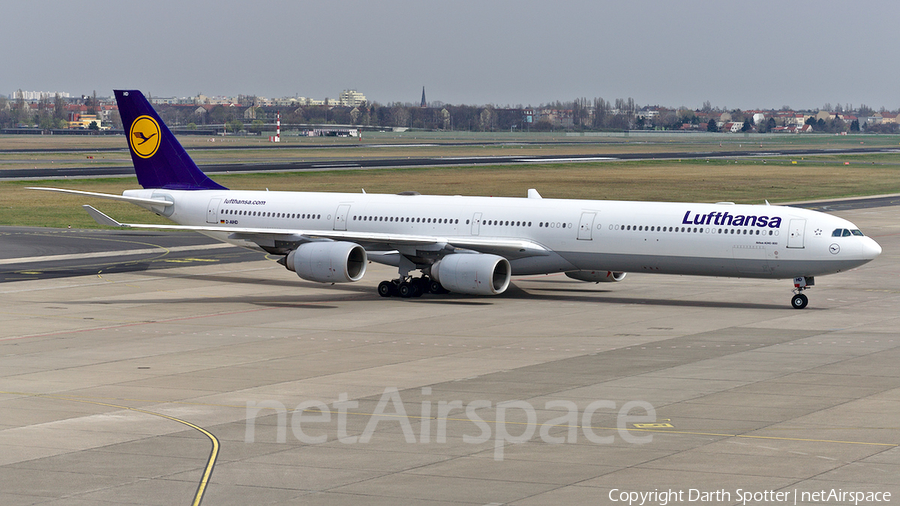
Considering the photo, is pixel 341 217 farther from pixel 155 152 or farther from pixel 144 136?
pixel 144 136

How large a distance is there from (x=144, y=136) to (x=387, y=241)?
1479 centimetres

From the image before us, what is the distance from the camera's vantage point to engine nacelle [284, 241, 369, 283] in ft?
138

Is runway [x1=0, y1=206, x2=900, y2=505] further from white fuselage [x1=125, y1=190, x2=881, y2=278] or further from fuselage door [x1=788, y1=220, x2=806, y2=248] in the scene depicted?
fuselage door [x1=788, y1=220, x2=806, y2=248]

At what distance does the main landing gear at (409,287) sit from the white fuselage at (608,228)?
6.44ft

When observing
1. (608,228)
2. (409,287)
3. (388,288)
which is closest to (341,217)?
(388,288)

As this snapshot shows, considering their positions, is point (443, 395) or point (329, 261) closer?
point (443, 395)

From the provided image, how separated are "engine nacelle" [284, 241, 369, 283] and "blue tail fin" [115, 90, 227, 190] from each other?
993cm

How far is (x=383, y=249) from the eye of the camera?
4472 cm

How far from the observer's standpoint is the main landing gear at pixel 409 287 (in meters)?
44.4

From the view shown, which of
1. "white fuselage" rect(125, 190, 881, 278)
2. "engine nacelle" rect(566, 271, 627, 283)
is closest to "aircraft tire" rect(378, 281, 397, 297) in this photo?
"white fuselage" rect(125, 190, 881, 278)

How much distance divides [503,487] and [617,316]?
21725 mm

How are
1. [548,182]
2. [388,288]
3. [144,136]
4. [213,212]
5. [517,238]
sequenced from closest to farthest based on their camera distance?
[517,238] < [388,288] < [213,212] < [144,136] < [548,182]

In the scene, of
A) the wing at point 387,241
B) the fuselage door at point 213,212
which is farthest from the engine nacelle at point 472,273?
the fuselage door at point 213,212

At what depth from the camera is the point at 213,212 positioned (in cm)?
4934
